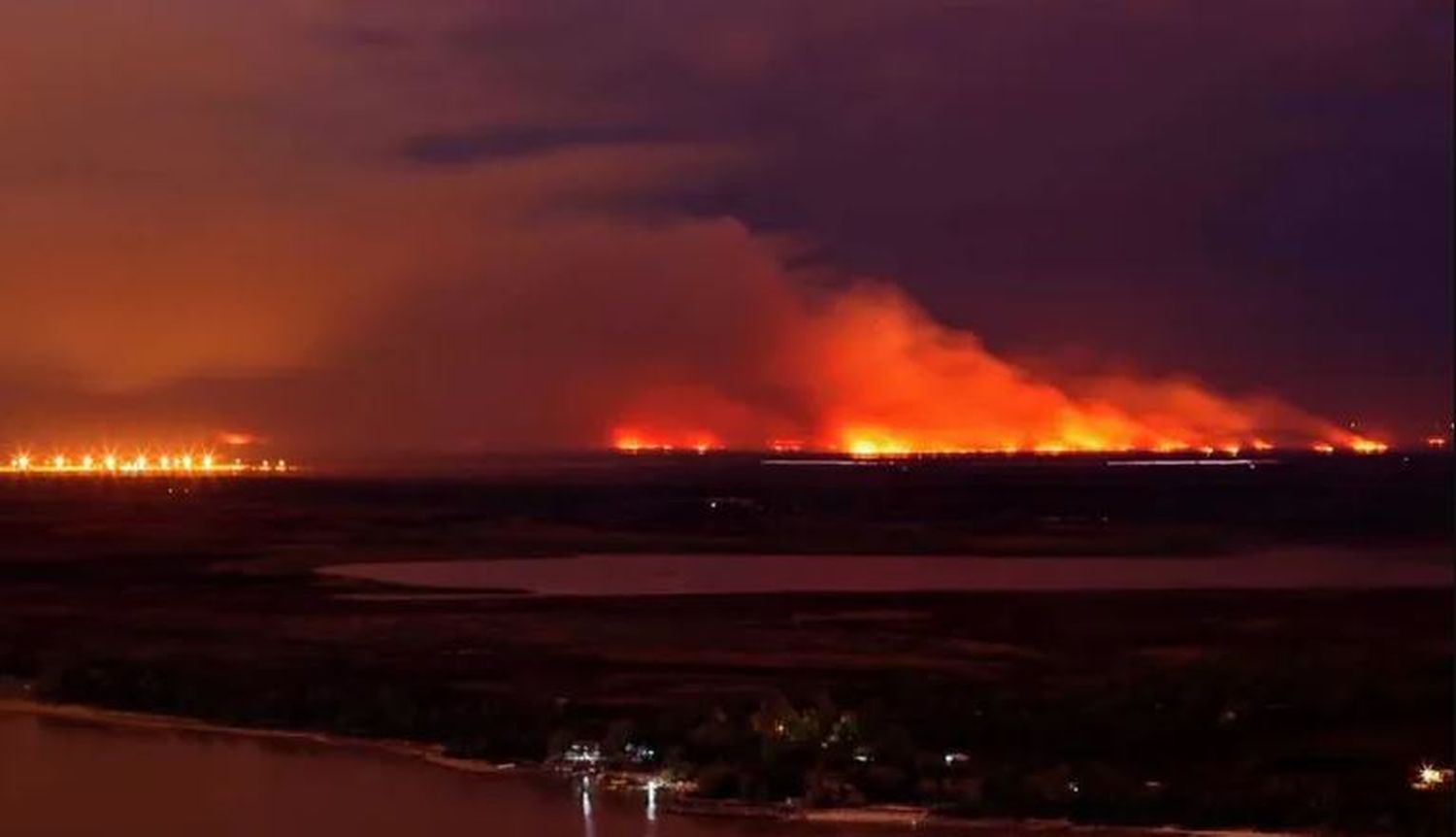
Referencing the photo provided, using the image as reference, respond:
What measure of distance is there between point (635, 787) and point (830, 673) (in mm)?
7814

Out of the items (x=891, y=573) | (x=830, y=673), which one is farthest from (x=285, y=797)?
(x=891, y=573)

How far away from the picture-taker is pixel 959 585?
36562 mm

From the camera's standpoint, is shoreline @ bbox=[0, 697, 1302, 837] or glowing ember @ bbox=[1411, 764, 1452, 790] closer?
shoreline @ bbox=[0, 697, 1302, 837]

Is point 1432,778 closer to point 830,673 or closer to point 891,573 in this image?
point 830,673

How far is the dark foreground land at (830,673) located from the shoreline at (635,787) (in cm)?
22

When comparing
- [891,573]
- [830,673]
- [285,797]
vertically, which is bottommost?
[285,797]

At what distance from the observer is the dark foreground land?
51.5ft

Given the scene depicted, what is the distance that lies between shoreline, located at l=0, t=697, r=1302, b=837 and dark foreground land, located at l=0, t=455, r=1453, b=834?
22 cm

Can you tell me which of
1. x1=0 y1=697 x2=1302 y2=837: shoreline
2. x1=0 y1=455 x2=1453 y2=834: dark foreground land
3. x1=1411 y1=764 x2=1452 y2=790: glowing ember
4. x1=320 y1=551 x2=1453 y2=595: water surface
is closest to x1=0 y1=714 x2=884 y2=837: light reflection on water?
x1=0 y1=697 x2=1302 y2=837: shoreline

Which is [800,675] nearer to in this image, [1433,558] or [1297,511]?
[1433,558]

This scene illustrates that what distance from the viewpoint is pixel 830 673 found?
2345 centimetres

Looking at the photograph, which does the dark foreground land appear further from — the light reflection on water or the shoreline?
the light reflection on water

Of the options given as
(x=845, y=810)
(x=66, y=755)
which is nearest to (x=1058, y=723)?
(x=845, y=810)

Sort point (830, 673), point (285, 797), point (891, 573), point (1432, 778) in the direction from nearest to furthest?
point (285, 797) → point (1432, 778) → point (830, 673) → point (891, 573)
